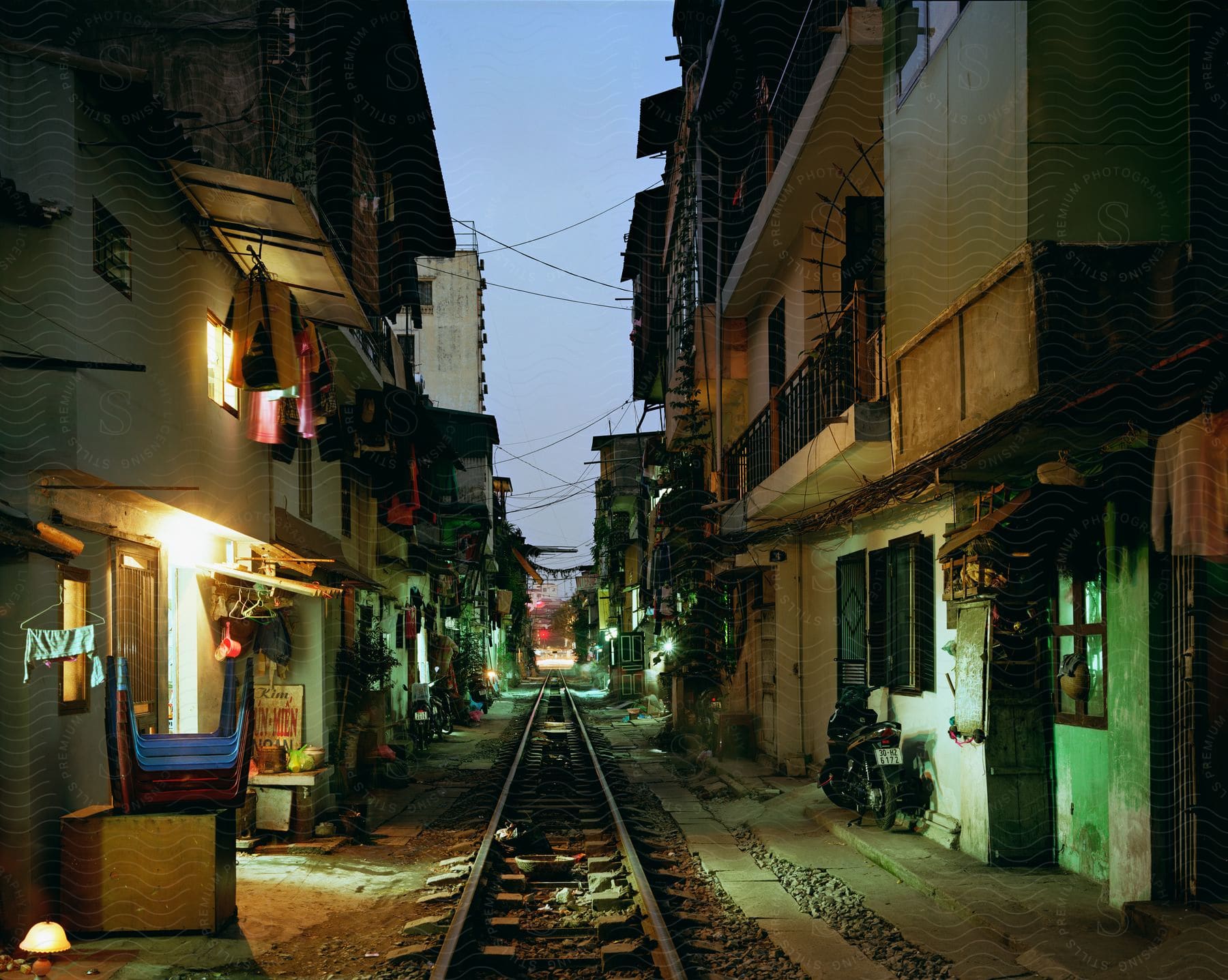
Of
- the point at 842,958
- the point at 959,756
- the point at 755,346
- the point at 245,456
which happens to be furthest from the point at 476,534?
the point at 842,958

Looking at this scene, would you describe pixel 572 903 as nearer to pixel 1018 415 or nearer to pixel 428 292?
pixel 1018 415

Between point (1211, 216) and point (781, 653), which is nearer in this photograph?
point (1211, 216)

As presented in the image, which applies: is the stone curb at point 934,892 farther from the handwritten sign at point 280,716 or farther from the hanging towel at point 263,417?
the hanging towel at point 263,417

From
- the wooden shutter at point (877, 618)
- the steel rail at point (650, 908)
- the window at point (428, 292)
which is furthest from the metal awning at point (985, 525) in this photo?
the window at point (428, 292)

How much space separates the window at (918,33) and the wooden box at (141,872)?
29.2 ft

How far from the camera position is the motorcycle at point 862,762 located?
1095 centimetres

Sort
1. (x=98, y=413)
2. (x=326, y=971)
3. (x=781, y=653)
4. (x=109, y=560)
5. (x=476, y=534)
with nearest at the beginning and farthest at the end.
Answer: (x=326, y=971)
(x=98, y=413)
(x=109, y=560)
(x=781, y=653)
(x=476, y=534)

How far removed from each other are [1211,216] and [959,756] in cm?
562

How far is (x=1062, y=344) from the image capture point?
23.9 feet

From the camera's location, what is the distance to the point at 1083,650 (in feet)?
28.4

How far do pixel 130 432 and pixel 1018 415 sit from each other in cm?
705

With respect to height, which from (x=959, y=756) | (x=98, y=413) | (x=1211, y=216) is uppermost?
(x=1211, y=216)

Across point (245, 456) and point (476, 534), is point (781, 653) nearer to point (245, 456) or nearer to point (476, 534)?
point (245, 456)

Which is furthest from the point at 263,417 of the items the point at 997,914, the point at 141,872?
the point at 997,914
